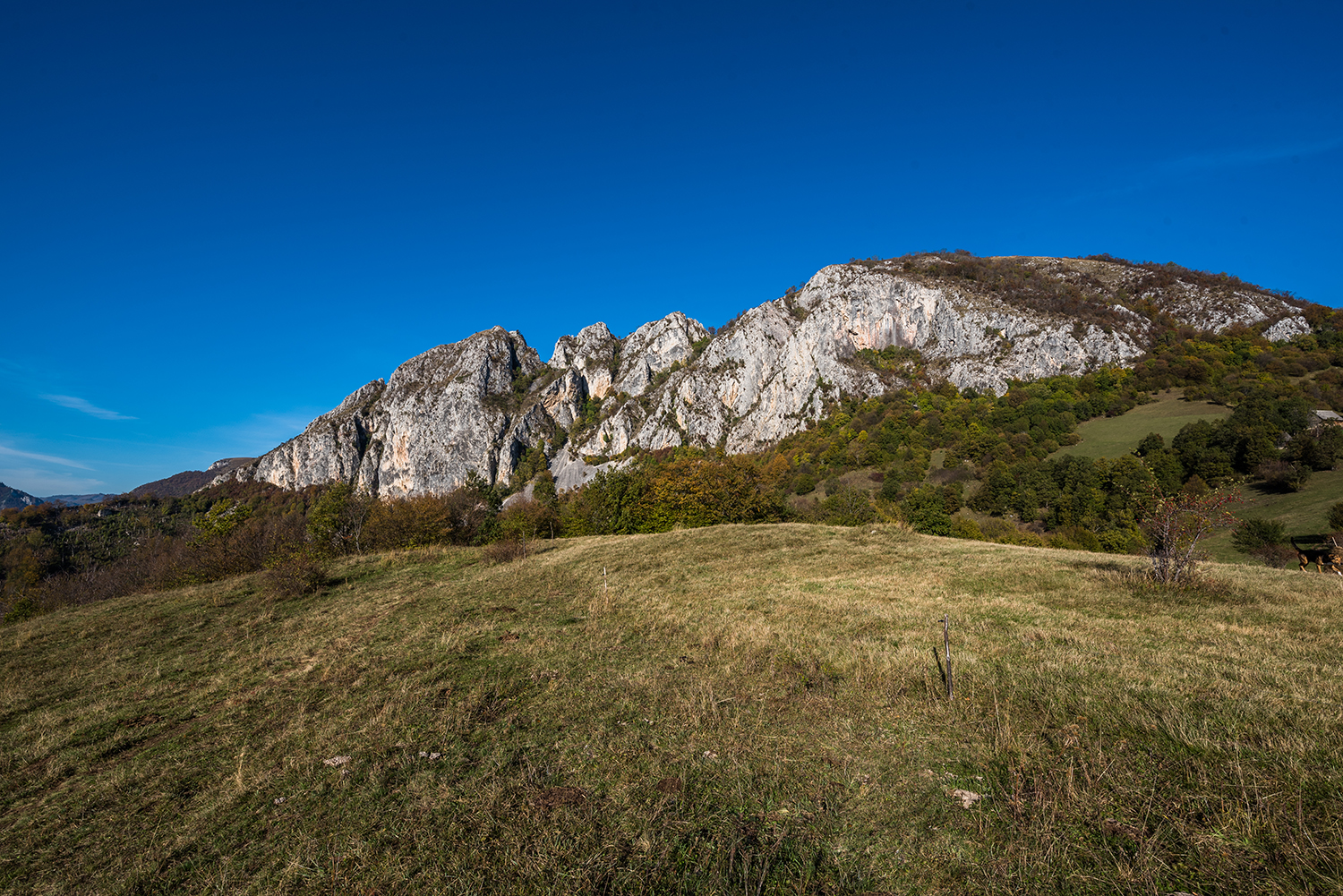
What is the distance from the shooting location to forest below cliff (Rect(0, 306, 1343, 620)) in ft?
140

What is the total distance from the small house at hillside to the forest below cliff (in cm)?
165

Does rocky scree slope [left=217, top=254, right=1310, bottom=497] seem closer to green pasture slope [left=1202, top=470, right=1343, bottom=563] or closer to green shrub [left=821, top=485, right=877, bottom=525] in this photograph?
green shrub [left=821, top=485, right=877, bottom=525]

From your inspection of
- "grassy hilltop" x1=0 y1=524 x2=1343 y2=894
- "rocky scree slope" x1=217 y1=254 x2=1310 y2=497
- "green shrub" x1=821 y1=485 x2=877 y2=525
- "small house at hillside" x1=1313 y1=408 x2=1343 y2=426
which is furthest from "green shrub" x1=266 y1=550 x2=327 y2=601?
"rocky scree slope" x1=217 y1=254 x2=1310 y2=497

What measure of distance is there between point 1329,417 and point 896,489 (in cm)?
5426

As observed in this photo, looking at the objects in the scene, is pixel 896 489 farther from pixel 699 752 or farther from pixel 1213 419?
pixel 699 752

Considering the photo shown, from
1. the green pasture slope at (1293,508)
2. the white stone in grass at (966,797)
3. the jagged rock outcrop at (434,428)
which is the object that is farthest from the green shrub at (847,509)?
the jagged rock outcrop at (434,428)

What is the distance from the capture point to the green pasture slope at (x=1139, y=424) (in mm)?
74375

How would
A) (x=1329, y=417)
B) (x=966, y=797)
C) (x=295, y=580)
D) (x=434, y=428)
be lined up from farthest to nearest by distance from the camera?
(x=434, y=428) → (x=1329, y=417) → (x=295, y=580) → (x=966, y=797)

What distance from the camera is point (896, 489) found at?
81.0 metres

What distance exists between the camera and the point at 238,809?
17.7 ft

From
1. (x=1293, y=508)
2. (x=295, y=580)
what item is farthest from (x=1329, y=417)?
(x=295, y=580)

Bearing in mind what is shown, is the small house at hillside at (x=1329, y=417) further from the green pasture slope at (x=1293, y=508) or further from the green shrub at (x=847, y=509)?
the green shrub at (x=847, y=509)

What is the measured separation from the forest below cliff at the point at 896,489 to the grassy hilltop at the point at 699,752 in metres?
8.50

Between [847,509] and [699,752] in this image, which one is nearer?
[699,752]
